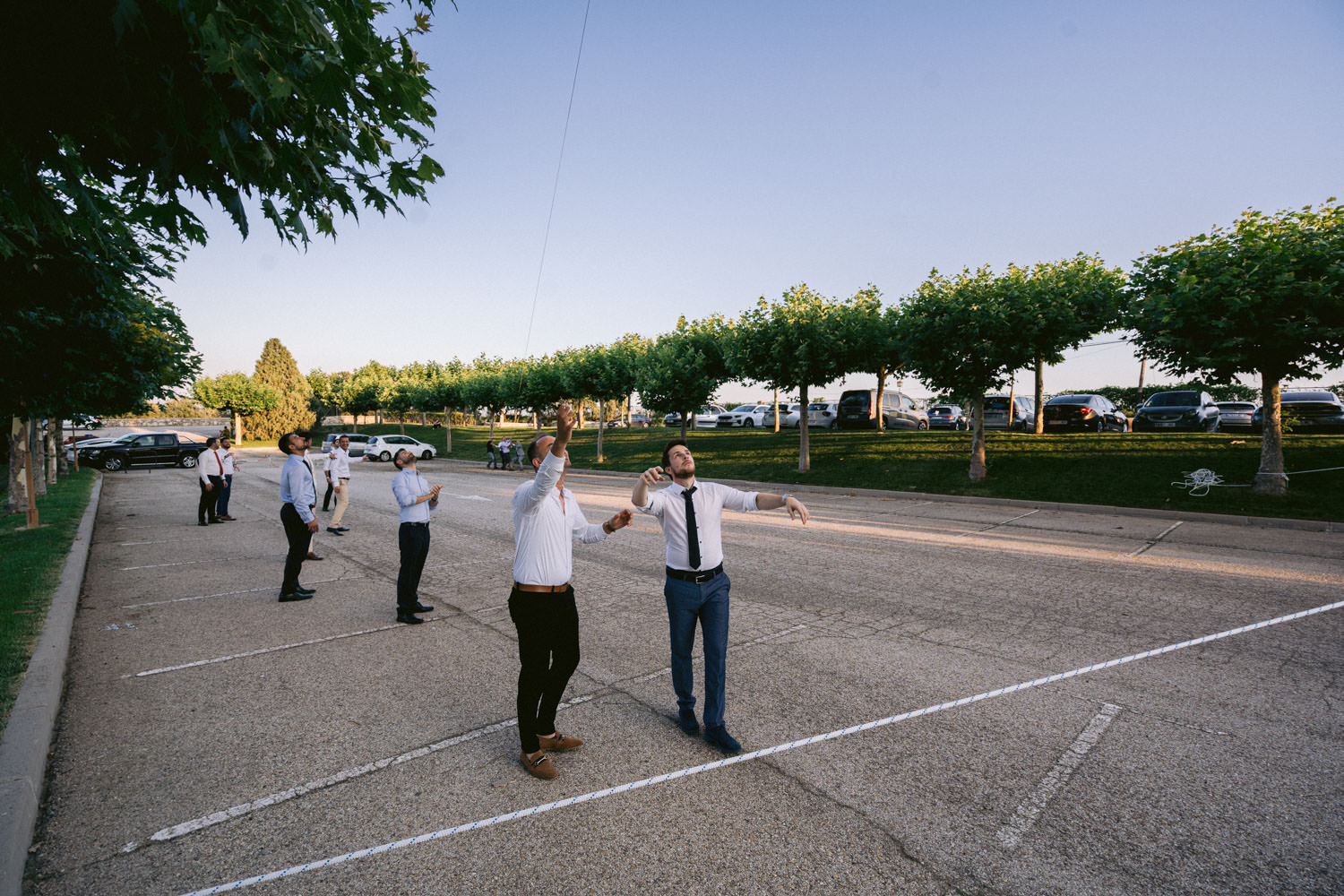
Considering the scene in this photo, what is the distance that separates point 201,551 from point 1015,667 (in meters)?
12.7

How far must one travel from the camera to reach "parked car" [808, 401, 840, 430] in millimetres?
36812

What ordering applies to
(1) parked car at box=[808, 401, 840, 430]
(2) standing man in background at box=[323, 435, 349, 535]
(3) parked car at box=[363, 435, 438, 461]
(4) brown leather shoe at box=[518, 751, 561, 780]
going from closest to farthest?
(4) brown leather shoe at box=[518, 751, 561, 780] < (2) standing man in background at box=[323, 435, 349, 535] < (1) parked car at box=[808, 401, 840, 430] < (3) parked car at box=[363, 435, 438, 461]

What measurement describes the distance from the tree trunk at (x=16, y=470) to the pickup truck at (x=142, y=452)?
2101cm

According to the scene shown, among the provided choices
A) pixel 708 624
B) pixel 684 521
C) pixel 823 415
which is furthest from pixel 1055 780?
pixel 823 415

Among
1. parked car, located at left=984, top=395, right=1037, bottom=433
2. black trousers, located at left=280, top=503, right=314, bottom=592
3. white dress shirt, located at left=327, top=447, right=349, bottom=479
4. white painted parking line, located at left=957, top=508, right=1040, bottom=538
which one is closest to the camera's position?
black trousers, located at left=280, top=503, right=314, bottom=592

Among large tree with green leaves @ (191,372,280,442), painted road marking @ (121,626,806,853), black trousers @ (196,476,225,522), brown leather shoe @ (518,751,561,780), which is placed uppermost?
large tree with green leaves @ (191,372,280,442)

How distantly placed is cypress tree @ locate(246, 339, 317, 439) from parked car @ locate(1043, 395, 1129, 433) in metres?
67.9

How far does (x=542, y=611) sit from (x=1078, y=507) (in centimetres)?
1646

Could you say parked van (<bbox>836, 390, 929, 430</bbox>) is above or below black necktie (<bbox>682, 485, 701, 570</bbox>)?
above

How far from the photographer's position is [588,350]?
1592 inches

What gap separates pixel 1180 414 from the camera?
25.8 metres

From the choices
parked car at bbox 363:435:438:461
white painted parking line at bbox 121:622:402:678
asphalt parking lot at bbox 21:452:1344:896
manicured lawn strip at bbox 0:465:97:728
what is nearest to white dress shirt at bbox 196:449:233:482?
manicured lawn strip at bbox 0:465:97:728

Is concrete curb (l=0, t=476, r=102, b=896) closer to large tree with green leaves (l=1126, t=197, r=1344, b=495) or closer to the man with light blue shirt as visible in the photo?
the man with light blue shirt

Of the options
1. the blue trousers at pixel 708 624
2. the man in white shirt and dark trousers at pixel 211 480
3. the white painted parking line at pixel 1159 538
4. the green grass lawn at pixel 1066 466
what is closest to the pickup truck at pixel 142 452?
the man in white shirt and dark trousers at pixel 211 480
